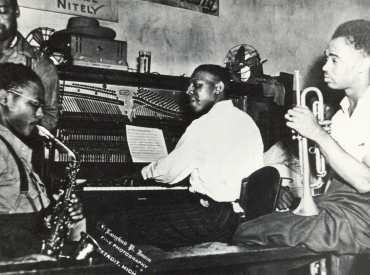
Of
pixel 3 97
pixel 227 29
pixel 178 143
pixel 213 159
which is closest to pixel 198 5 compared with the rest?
pixel 227 29

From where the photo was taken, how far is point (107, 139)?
396 centimetres

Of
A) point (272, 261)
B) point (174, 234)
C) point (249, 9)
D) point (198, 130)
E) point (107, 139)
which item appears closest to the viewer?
point (272, 261)

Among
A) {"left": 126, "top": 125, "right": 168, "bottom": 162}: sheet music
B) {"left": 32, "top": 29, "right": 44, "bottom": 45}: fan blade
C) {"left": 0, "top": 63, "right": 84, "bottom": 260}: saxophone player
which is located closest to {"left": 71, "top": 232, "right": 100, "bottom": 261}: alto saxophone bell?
{"left": 0, "top": 63, "right": 84, "bottom": 260}: saxophone player

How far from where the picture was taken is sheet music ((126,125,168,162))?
12.8 feet

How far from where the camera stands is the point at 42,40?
4.39 m

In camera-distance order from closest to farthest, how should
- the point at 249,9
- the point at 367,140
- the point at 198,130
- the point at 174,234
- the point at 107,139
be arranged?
the point at 367,140 → the point at 174,234 → the point at 198,130 → the point at 107,139 → the point at 249,9

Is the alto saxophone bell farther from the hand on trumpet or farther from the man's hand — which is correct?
the man's hand

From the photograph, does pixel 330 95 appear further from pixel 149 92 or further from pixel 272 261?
pixel 272 261

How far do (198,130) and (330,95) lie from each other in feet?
10.8

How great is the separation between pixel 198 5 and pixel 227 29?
50 centimetres

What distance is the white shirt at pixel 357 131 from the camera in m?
2.48

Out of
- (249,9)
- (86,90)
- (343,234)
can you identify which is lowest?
(343,234)

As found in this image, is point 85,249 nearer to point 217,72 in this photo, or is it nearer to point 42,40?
point 217,72

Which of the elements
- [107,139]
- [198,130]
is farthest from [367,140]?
[107,139]
